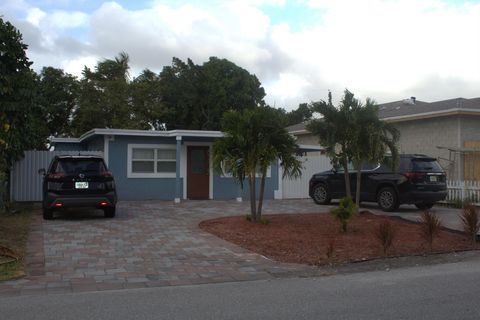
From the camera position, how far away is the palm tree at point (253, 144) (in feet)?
40.0

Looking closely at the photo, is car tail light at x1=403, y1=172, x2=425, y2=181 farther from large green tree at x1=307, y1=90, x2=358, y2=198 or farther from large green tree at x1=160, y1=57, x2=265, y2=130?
large green tree at x1=160, y1=57, x2=265, y2=130

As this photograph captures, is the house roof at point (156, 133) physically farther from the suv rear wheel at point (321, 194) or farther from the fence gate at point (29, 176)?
the suv rear wheel at point (321, 194)

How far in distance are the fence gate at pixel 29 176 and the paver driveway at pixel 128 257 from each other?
4.60 meters

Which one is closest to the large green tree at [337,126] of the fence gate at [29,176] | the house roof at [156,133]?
the house roof at [156,133]

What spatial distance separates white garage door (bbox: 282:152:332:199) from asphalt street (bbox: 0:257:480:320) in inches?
535

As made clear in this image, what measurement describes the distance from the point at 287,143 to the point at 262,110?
99 cm

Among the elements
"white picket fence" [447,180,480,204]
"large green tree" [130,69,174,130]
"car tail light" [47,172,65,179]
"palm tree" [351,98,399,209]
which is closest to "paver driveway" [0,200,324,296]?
"car tail light" [47,172,65,179]

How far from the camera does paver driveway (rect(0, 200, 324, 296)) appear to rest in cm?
750

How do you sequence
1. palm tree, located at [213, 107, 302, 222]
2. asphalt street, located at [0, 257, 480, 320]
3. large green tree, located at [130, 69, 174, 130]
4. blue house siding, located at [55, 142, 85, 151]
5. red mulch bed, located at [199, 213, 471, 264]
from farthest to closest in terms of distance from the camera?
large green tree, located at [130, 69, 174, 130]
blue house siding, located at [55, 142, 85, 151]
palm tree, located at [213, 107, 302, 222]
red mulch bed, located at [199, 213, 471, 264]
asphalt street, located at [0, 257, 480, 320]

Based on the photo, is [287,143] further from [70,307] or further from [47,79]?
[47,79]

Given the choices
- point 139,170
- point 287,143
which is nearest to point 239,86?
point 139,170

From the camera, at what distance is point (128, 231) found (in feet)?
39.1

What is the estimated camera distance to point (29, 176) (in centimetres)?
1819

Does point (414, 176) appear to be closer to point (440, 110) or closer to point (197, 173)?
point (440, 110)
